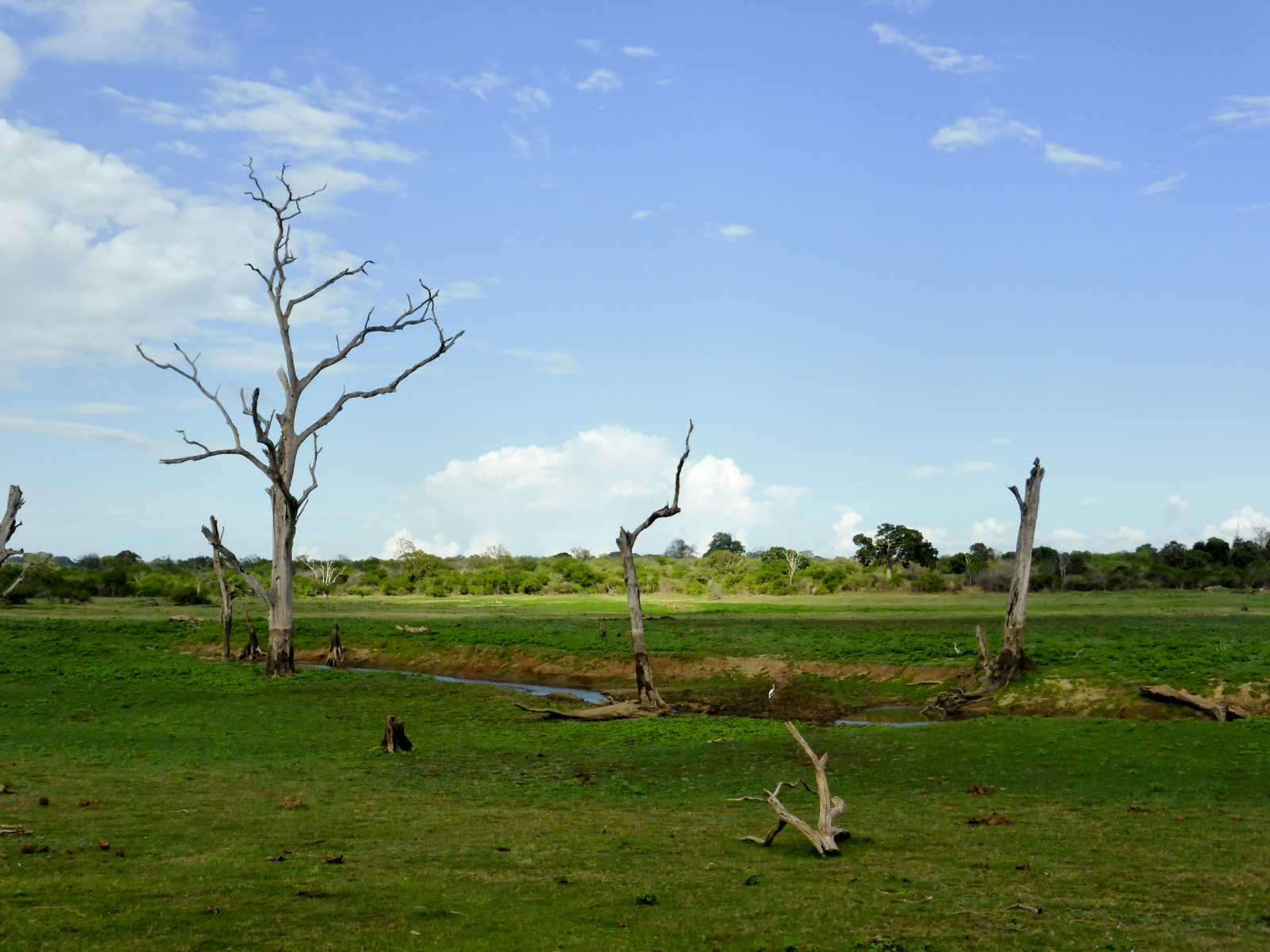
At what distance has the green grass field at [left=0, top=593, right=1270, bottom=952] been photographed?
10070mm

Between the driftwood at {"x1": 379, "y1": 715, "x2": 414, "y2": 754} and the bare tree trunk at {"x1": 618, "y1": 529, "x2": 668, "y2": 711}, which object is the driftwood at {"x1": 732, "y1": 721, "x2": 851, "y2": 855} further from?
the bare tree trunk at {"x1": 618, "y1": 529, "x2": 668, "y2": 711}

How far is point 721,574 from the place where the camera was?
12319cm

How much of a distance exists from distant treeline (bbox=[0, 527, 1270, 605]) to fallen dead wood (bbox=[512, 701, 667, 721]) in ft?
200

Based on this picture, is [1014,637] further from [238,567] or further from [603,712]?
[238,567]

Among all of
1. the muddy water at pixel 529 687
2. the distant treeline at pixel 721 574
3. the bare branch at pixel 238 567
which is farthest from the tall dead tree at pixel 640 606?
the distant treeline at pixel 721 574

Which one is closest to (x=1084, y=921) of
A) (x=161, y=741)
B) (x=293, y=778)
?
(x=293, y=778)

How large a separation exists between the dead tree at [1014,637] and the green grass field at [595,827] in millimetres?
1963

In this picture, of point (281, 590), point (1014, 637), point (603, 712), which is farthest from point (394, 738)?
point (1014, 637)

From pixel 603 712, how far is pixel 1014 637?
1399cm

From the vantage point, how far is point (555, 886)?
11.7 m

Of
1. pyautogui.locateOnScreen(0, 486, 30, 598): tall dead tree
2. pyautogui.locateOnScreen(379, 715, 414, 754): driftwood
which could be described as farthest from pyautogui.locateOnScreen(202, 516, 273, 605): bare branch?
pyautogui.locateOnScreen(379, 715, 414, 754): driftwood

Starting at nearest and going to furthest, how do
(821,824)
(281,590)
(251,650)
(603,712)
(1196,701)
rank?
(821,824), (1196,701), (603,712), (281,590), (251,650)

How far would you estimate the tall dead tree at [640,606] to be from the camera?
3228 centimetres

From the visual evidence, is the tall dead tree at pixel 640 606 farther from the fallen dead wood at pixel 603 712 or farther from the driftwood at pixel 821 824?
the driftwood at pixel 821 824
